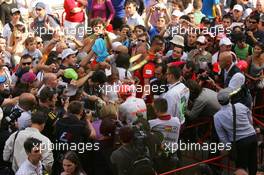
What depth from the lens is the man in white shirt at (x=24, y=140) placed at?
8.76m

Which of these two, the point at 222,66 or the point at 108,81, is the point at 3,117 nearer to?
the point at 108,81

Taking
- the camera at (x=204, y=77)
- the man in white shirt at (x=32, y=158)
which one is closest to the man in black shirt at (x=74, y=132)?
the man in white shirt at (x=32, y=158)

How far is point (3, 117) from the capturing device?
9.63 m

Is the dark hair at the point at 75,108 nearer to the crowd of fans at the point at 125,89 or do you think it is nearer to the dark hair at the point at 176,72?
the crowd of fans at the point at 125,89

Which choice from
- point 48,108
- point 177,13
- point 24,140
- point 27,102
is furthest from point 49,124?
point 177,13

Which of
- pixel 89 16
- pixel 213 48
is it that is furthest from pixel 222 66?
pixel 89 16

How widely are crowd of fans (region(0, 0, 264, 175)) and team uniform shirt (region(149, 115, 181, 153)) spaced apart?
0.01m

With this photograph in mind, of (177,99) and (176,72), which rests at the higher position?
(176,72)

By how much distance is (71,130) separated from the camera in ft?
29.4

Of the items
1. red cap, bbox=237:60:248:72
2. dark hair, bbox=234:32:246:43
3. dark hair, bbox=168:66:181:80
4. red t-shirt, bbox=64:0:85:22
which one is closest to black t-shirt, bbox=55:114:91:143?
dark hair, bbox=168:66:181:80

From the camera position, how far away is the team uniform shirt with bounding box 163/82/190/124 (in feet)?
32.9

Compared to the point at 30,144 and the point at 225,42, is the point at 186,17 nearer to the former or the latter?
the point at 225,42

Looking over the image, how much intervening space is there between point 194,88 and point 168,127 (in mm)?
1317

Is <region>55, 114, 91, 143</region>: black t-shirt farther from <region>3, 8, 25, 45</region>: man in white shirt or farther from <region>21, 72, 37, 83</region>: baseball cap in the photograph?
<region>3, 8, 25, 45</region>: man in white shirt
